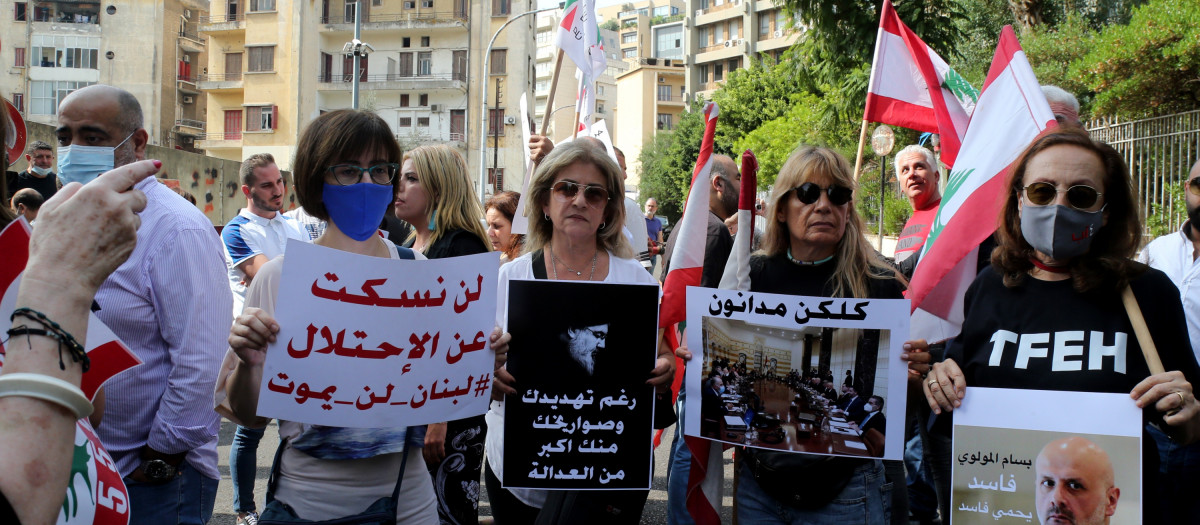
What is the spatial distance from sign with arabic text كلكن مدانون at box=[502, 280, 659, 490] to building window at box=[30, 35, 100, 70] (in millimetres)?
57116

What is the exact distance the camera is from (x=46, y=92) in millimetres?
51500

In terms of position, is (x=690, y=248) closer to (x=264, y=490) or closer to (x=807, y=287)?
(x=807, y=287)

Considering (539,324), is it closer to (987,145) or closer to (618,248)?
(618,248)

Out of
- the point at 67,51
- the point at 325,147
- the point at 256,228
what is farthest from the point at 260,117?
the point at 325,147

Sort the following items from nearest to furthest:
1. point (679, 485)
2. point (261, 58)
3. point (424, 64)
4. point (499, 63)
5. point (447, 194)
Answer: point (447, 194)
point (679, 485)
point (261, 58)
point (499, 63)
point (424, 64)

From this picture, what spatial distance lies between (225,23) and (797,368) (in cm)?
5384

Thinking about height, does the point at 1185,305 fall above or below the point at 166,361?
above

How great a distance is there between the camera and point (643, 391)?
2.87 meters

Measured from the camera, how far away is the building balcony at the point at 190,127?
173ft

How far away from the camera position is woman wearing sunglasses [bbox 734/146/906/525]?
2678 millimetres

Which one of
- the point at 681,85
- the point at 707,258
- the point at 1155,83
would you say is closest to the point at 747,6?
the point at 681,85

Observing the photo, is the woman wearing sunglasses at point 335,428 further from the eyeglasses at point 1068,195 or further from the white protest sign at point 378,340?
the eyeglasses at point 1068,195

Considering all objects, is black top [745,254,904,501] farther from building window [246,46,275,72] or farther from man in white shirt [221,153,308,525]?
building window [246,46,275,72]

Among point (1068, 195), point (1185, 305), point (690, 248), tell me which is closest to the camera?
point (1068, 195)
